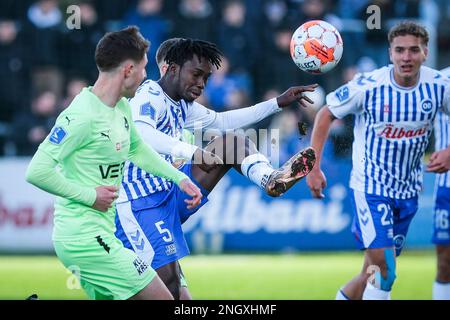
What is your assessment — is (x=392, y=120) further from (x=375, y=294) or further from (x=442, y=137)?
(x=375, y=294)

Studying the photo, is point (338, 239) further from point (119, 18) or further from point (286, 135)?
point (119, 18)

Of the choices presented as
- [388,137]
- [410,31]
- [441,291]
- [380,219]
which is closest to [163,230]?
[380,219]

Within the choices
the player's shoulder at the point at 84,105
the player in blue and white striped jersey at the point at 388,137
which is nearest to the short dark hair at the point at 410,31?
the player in blue and white striped jersey at the point at 388,137

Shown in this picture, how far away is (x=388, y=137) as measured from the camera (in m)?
8.59

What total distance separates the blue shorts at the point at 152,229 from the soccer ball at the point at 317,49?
4.30 feet

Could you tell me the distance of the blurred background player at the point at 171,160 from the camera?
→ 740 centimetres

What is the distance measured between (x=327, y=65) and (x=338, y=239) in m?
7.03

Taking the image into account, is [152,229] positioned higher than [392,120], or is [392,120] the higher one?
→ [392,120]

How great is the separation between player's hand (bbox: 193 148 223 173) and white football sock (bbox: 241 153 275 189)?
0.23 meters

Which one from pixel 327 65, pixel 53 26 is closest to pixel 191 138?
pixel 327 65

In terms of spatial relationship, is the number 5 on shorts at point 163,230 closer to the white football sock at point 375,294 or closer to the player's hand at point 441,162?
the white football sock at point 375,294

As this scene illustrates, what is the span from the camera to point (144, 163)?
21.9 ft

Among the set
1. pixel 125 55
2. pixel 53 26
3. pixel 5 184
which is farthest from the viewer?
pixel 53 26

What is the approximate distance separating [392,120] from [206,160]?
1891mm
